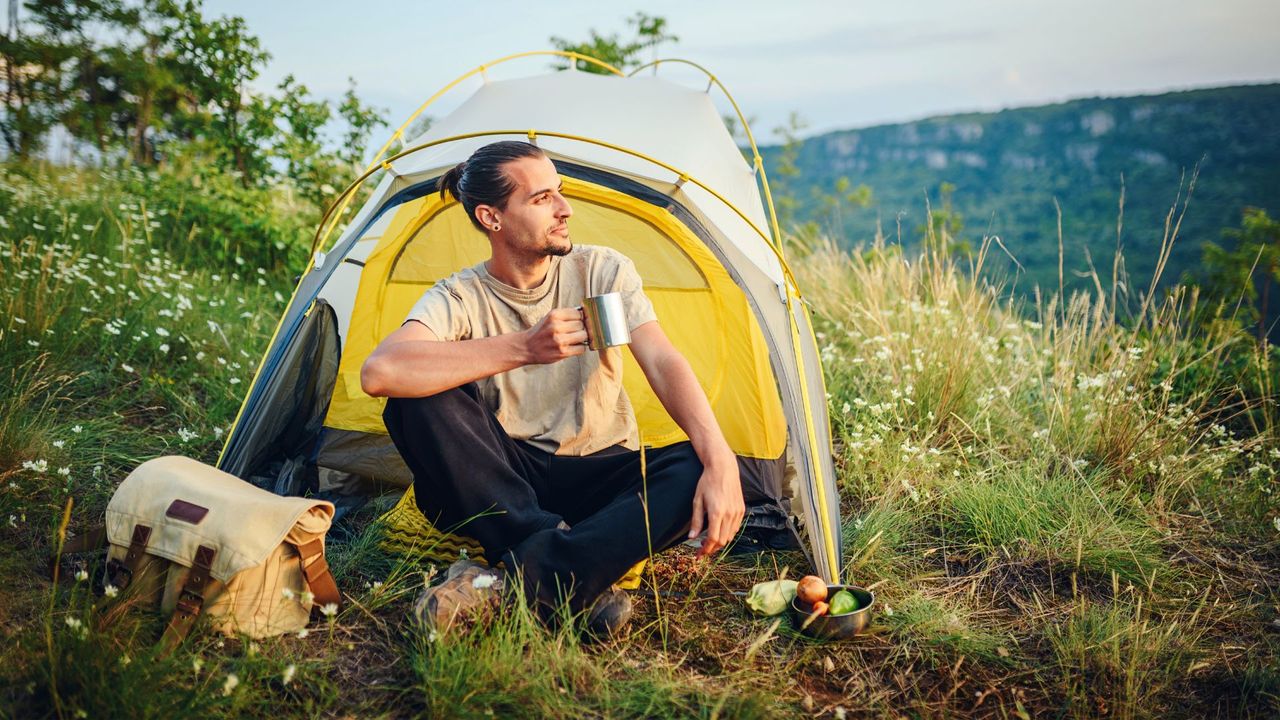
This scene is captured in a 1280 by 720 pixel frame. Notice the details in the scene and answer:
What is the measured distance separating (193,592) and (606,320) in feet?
4.01

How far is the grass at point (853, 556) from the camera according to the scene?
1727 millimetres

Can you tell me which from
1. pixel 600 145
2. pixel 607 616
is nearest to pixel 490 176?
pixel 600 145

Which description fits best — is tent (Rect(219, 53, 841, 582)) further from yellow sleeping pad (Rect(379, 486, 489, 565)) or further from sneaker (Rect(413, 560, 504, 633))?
sneaker (Rect(413, 560, 504, 633))

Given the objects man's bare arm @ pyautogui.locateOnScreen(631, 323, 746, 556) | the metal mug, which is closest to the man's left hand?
man's bare arm @ pyautogui.locateOnScreen(631, 323, 746, 556)

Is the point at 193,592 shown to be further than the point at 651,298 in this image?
No

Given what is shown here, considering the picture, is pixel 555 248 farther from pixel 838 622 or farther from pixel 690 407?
pixel 838 622

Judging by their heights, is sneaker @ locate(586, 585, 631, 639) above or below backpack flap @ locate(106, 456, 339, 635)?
below

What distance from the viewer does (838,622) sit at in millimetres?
2023

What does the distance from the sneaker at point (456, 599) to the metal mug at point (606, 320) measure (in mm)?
668

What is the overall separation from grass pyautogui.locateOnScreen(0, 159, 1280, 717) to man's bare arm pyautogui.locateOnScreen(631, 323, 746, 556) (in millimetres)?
291

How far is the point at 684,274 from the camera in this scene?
3135mm

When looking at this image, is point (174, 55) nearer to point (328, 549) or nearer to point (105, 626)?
point (328, 549)

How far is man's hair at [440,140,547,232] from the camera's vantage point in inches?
90.5

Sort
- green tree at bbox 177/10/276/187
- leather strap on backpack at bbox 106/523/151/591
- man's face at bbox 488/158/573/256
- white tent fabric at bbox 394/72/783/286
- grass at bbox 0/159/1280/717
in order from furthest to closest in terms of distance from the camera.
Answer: green tree at bbox 177/10/276/187
white tent fabric at bbox 394/72/783/286
man's face at bbox 488/158/573/256
leather strap on backpack at bbox 106/523/151/591
grass at bbox 0/159/1280/717
